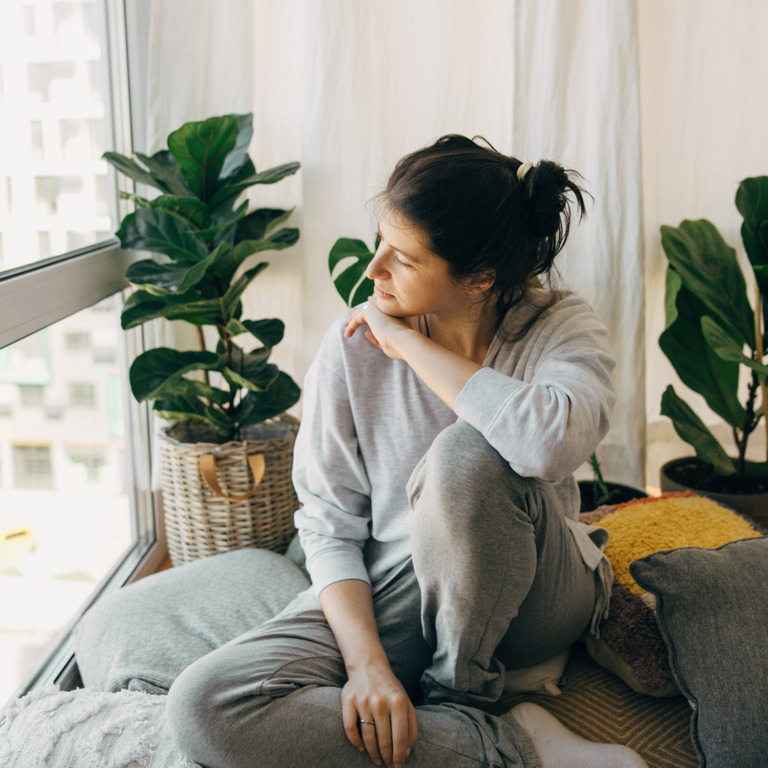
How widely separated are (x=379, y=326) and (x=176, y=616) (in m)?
0.67

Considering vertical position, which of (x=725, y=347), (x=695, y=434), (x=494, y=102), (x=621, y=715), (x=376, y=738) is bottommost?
(x=621, y=715)

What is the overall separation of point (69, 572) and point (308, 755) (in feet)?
2.92

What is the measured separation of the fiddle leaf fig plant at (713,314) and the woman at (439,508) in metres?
0.66

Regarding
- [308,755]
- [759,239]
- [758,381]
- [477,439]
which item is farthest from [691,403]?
[308,755]

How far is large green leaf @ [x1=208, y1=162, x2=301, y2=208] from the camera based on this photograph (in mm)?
1642

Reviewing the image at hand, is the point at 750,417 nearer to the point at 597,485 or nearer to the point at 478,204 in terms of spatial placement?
the point at 597,485

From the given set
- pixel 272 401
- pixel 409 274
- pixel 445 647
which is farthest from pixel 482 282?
pixel 272 401

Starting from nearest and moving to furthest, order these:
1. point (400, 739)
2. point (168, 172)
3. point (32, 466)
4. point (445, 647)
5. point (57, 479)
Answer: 1. point (400, 739)
2. point (445, 647)
3. point (32, 466)
4. point (57, 479)
5. point (168, 172)

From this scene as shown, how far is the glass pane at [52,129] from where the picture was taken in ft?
4.37

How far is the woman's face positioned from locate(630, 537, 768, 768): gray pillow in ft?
1.64

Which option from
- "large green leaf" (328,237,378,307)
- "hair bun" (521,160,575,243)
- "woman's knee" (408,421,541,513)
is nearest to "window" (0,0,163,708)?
"large green leaf" (328,237,378,307)

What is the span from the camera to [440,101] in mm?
1837

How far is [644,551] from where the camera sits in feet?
4.44

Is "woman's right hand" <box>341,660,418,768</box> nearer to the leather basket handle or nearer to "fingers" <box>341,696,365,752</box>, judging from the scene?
"fingers" <box>341,696,365,752</box>
